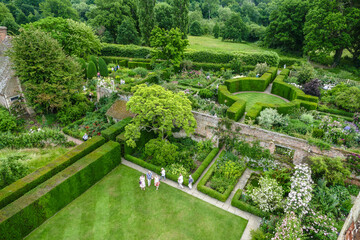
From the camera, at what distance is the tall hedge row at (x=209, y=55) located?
121 ft

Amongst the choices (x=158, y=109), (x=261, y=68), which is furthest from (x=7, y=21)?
(x=261, y=68)

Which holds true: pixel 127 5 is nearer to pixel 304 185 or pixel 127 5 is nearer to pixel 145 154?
pixel 145 154

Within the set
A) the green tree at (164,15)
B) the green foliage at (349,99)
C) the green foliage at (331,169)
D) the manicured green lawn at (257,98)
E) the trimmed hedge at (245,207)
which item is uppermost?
the green tree at (164,15)

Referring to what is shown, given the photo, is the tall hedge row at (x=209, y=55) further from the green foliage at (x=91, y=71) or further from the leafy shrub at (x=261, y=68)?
the green foliage at (x=91, y=71)

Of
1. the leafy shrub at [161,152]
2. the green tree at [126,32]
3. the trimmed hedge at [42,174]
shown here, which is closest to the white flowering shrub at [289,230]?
the leafy shrub at [161,152]

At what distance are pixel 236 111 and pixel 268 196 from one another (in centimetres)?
875

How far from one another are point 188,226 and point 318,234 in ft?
23.8

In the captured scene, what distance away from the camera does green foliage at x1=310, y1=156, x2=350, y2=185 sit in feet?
49.7

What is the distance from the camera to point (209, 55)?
3997 cm

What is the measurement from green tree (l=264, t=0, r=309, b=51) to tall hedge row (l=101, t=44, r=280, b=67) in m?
11.7

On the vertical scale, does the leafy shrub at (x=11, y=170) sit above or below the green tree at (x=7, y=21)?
below

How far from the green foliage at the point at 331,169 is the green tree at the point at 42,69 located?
2465cm

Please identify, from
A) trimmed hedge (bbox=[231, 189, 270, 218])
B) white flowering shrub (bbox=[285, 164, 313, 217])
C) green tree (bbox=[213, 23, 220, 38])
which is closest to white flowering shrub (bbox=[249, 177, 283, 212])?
trimmed hedge (bbox=[231, 189, 270, 218])

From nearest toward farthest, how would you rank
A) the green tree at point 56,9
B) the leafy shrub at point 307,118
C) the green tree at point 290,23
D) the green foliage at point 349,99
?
the leafy shrub at point 307,118
the green foliage at point 349,99
the green tree at point 290,23
the green tree at point 56,9
